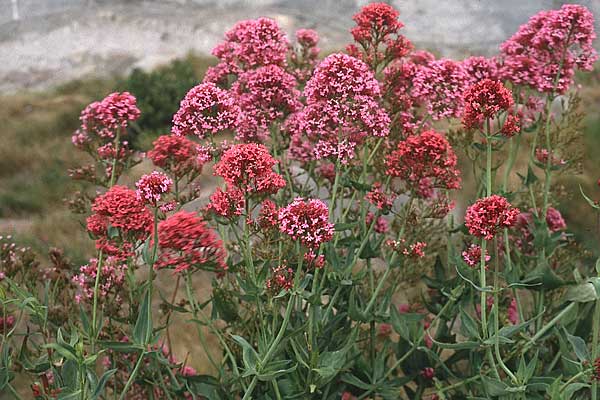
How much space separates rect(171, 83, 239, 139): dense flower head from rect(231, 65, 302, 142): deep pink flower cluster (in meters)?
0.14

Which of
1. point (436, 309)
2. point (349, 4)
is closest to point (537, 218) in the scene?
point (436, 309)

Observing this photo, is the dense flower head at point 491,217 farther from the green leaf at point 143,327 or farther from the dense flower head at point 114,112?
the dense flower head at point 114,112

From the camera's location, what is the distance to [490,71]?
2639mm

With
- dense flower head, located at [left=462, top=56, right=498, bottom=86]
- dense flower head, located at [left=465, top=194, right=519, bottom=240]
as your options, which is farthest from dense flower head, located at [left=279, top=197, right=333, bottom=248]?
dense flower head, located at [left=462, top=56, right=498, bottom=86]

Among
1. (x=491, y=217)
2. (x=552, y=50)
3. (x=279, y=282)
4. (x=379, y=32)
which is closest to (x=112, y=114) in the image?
(x=279, y=282)

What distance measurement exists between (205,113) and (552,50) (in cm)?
139

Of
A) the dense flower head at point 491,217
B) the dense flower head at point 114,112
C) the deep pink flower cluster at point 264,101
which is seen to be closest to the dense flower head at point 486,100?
the dense flower head at point 491,217

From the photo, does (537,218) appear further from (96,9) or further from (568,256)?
(96,9)

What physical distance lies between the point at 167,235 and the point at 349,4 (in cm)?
1069

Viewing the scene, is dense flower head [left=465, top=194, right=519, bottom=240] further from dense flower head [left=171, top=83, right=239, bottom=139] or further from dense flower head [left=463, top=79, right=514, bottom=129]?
dense flower head [left=171, top=83, right=239, bottom=139]

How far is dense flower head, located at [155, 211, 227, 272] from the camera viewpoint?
201 cm

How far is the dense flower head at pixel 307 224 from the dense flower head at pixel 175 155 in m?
0.59

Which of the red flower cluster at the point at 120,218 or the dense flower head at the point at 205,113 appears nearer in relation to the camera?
the red flower cluster at the point at 120,218

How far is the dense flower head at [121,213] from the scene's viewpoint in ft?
6.45
